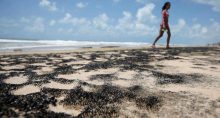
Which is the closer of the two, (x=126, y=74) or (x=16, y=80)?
(x=16, y=80)

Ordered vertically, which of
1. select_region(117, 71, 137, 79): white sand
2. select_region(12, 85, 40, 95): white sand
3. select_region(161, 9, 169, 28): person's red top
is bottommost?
select_region(12, 85, 40, 95): white sand

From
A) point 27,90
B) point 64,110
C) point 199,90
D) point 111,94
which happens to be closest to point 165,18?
point 199,90

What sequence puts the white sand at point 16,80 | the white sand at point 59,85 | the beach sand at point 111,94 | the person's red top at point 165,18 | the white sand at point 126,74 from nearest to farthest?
1. the beach sand at point 111,94
2. the white sand at point 59,85
3. the white sand at point 16,80
4. the white sand at point 126,74
5. the person's red top at point 165,18

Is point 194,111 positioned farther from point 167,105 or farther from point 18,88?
point 18,88

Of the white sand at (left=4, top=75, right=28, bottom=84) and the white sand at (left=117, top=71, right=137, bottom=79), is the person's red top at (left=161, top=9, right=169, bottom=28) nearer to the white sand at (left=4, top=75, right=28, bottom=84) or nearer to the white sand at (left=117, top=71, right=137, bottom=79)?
the white sand at (left=117, top=71, right=137, bottom=79)

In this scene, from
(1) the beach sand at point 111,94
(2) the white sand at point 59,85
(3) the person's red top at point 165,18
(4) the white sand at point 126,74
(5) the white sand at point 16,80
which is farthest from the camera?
(3) the person's red top at point 165,18

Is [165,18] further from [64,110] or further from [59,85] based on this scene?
[64,110]

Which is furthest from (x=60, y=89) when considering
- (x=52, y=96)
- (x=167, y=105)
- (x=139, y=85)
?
(x=167, y=105)

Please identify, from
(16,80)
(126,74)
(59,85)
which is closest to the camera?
(59,85)

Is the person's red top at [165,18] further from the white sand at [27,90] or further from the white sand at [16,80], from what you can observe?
the white sand at [27,90]

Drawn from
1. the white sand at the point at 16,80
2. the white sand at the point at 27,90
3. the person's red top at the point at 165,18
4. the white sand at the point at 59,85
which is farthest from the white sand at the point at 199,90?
the person's red top at the point at 165,18

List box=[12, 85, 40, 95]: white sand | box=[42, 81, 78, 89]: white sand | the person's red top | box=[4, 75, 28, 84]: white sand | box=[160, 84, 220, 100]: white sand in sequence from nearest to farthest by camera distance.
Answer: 1. box=[160, 84, 220, 100]: white sand
2. box=[12, 85, 40, 95]: white sand
3. box=[42, 81, 78, 89]: white sand
4. box=[4, 75, 28, 84]: white sand
5. the person's red top

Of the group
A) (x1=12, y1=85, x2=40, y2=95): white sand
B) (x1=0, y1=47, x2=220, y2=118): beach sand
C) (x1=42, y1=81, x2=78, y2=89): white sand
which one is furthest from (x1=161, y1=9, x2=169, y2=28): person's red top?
(x1=12, y1=85, x2=40, y2=95): white sand

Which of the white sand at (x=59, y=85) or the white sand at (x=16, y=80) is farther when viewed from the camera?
the white sand at (x=16, y=80)
